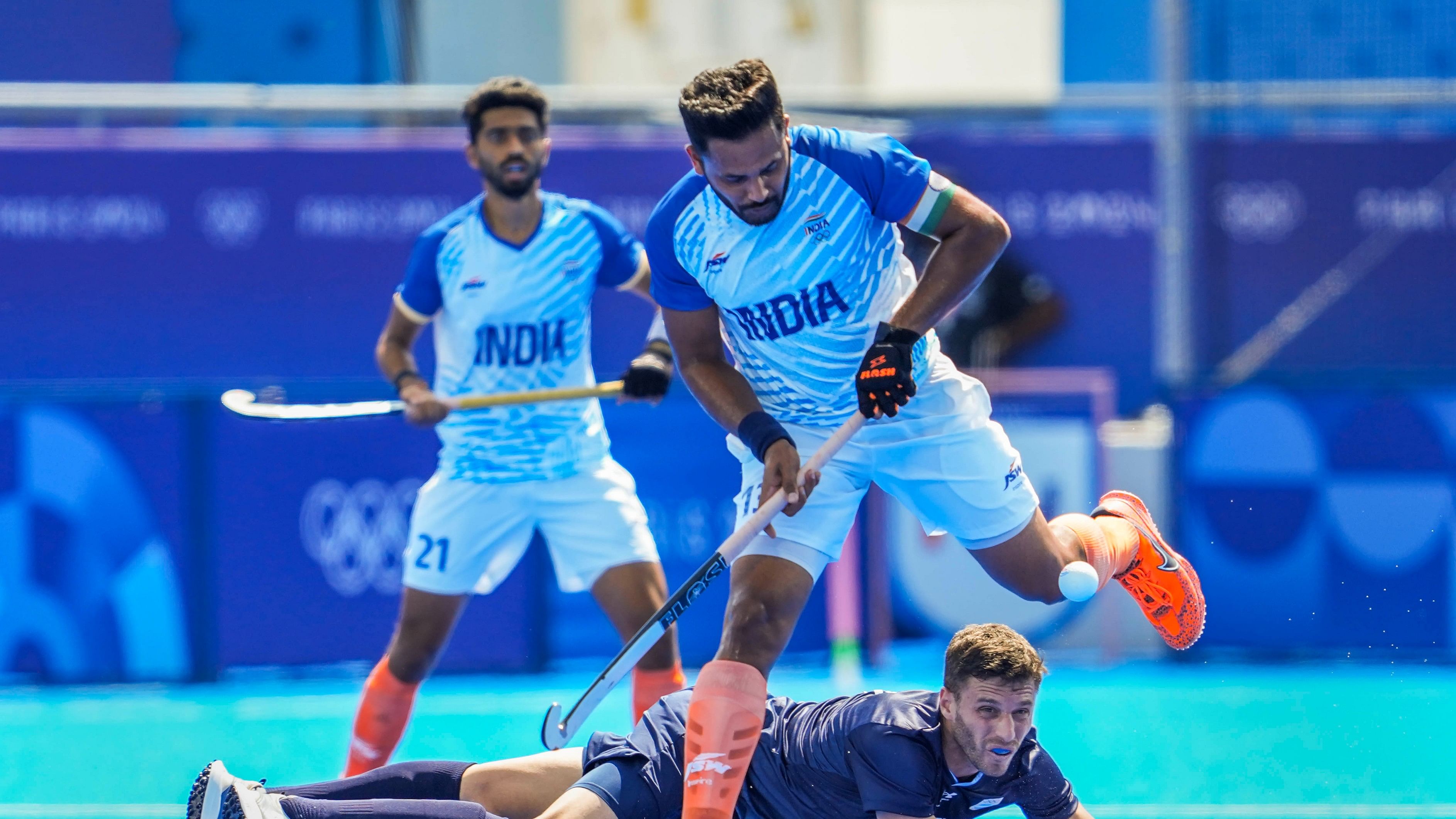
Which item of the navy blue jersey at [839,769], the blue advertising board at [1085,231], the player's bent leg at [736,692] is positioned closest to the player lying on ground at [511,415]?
the navy blue jersey at [839,769]

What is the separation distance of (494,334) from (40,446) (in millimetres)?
3754

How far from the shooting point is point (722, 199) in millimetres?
3955

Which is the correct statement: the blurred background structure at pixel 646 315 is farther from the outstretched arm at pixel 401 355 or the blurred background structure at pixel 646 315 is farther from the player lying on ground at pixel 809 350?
the player lying on ground at pixel 809 350

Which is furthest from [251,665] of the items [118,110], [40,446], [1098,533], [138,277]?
[1098,533]

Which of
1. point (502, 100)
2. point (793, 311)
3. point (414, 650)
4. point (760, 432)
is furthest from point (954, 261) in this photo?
point (414, 650)

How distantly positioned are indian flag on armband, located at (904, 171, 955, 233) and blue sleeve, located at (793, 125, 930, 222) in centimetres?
1

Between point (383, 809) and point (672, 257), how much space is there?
1.52 meters

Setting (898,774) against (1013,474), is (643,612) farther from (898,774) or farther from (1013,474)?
(898,774)

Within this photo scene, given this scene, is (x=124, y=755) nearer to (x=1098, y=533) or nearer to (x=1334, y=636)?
(x=1098, y=533)

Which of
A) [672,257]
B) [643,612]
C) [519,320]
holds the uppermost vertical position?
[672,257]

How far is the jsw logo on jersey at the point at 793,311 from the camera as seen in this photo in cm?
400

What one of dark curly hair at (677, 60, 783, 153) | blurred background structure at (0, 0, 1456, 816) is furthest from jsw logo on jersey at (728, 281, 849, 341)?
blurred background structure at (0, 0, 1456, 816)

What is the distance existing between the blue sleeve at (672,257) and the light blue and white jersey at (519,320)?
121 cm

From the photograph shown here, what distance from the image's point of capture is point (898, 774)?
12.4 ft
